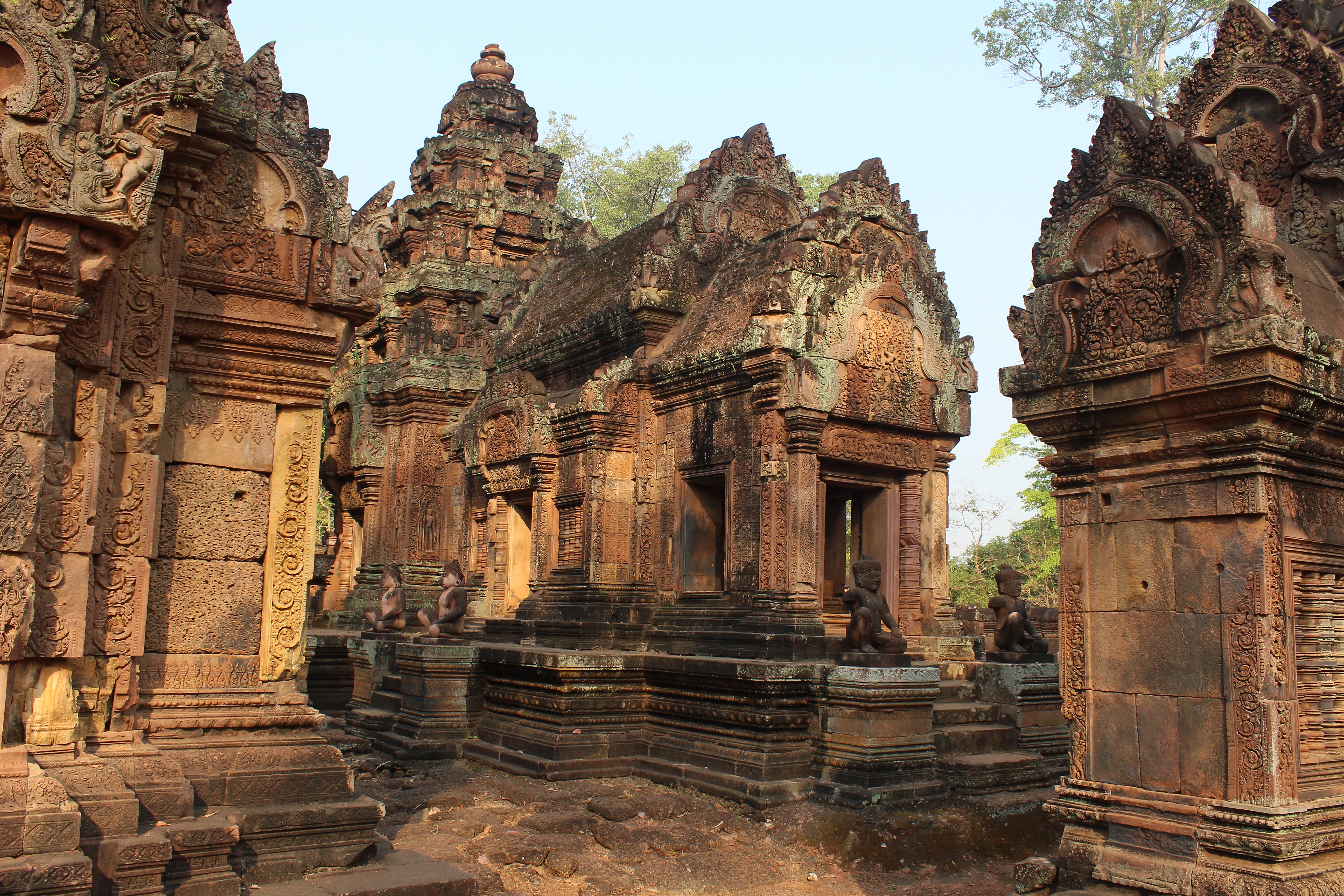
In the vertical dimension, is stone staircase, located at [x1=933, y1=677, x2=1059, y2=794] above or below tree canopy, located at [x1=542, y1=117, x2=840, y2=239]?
below

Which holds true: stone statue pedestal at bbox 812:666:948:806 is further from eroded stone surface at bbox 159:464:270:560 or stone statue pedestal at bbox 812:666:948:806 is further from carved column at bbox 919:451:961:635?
eroded stone surface at bbox 159:464:270:560

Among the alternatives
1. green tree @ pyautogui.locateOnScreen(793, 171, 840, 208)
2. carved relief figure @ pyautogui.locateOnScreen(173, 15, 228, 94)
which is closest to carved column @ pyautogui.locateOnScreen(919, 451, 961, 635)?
carved relief figure @ pyautogui.locateOnScreen(173, 15, 228, 94)

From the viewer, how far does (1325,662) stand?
4.61 metres

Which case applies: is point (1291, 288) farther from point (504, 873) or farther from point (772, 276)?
point (772, 276)

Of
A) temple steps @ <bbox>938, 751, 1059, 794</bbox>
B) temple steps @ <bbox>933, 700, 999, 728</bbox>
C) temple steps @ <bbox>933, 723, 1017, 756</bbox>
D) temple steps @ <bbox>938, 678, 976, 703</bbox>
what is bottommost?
temple steps @ <bbox>938, 751, 1059, 794</bbox>

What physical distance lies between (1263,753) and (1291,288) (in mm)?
1793

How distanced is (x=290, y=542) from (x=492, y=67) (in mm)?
14653

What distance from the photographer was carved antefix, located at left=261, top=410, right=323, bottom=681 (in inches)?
212

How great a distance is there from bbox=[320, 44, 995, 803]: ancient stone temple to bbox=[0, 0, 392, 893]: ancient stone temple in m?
2.03

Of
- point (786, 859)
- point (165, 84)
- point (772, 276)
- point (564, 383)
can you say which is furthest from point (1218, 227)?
point (564, 383)

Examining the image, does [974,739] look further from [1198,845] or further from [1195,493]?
[1195,493]

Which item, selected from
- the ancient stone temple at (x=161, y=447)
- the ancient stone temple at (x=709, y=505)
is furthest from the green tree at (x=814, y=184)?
the ancient stone temple at (x=161, y=447)

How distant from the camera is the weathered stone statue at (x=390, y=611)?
42.3 feet

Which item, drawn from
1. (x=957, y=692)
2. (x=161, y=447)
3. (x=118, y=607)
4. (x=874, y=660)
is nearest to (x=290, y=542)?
(x=161, y=447)
